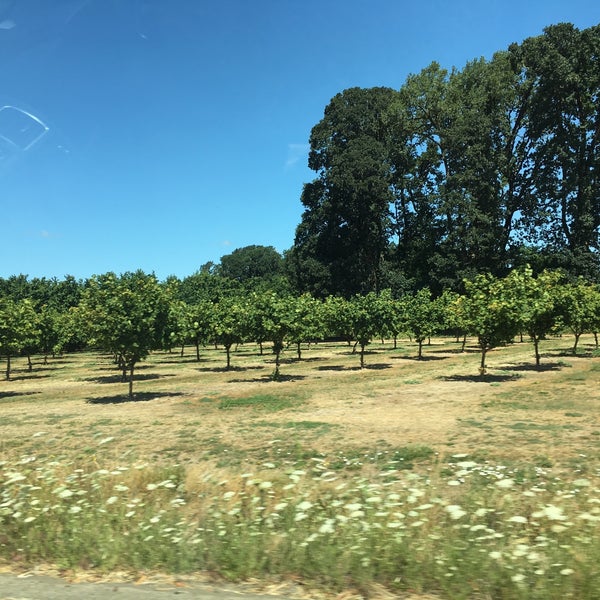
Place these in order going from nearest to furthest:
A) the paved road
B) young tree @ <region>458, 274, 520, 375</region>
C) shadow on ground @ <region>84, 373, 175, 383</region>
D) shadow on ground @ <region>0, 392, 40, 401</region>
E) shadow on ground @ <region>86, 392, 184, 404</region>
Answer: the paved road < shadow on ground @ <region>86, 392, 184, 404</region> < young tree @ <region>458, 274, 520, 375</region> < shadow on ground @ <region>0, 392, 40, 401</region> < shadow on ground @ <region>84, 373, 175, 383</region>

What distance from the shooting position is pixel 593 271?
5794 cm

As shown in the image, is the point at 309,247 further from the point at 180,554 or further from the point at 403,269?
the point at 180,554

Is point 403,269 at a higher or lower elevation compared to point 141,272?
higher

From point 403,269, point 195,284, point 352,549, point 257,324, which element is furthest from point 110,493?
point 195,284

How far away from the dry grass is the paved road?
359 cm

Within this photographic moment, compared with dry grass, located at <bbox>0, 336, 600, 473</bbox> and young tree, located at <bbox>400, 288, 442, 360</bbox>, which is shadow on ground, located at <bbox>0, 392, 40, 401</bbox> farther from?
young tree, located at <bbox>400, 288, 442, 360</bbox>

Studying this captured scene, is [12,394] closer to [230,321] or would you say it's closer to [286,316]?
[230,321]

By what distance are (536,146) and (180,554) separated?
7111 centimetres

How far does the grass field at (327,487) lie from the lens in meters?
4.57

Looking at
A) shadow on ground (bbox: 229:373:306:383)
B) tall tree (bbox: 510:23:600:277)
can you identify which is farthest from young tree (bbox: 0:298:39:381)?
tall tree (bbox: 510:23:600:277)

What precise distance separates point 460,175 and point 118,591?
6283 cm

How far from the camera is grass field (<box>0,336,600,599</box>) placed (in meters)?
4.57

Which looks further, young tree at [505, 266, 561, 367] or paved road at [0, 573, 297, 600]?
Answer: young tree at [505, 266, 561, 367]

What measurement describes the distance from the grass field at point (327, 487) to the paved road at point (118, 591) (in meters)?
0.28
